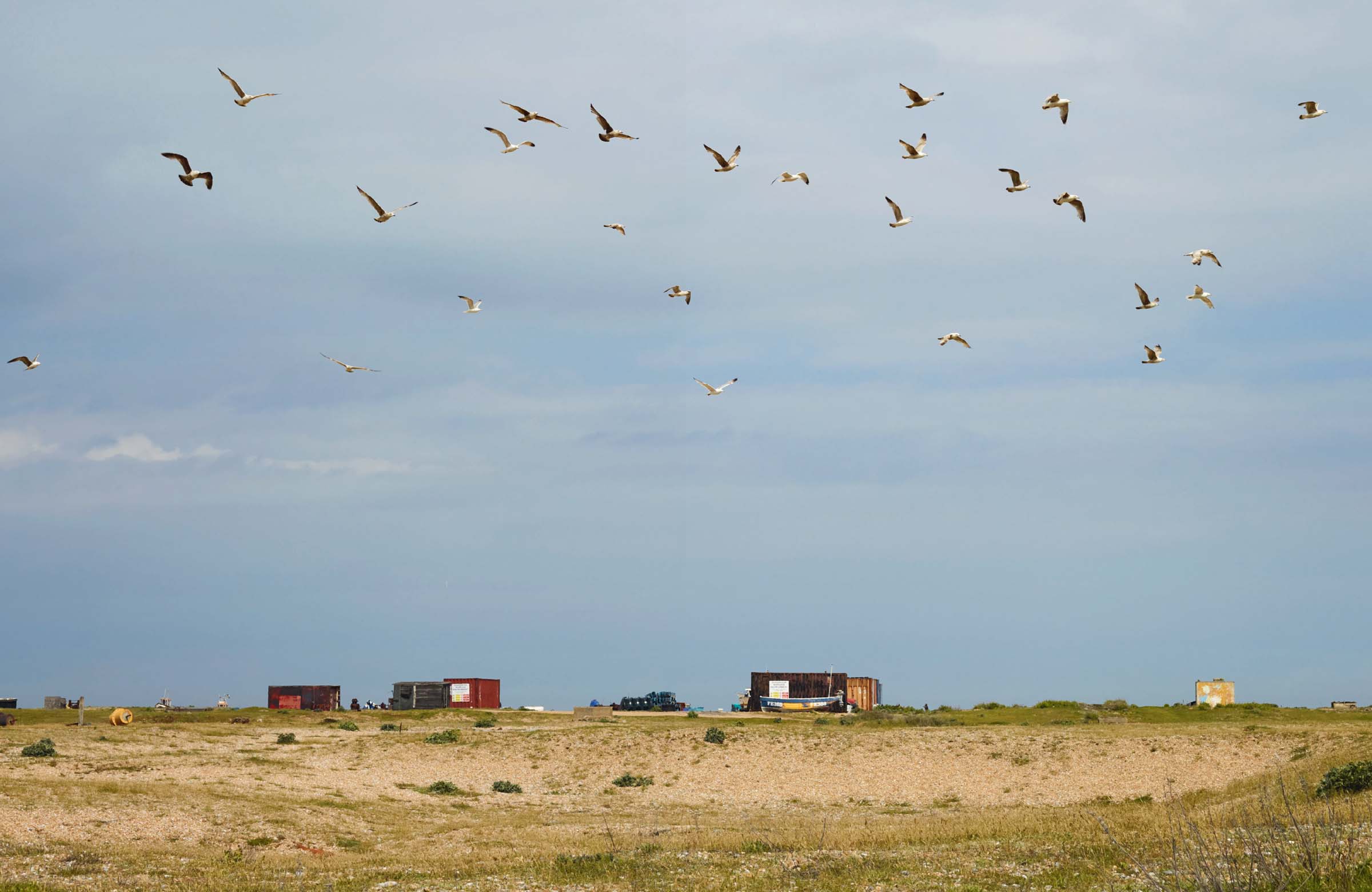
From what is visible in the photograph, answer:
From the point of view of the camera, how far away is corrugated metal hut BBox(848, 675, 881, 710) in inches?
3905

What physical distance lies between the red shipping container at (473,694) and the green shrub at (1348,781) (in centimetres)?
7255

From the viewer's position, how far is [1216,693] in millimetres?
79375

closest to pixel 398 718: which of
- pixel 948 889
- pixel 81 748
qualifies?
pixel 81 748

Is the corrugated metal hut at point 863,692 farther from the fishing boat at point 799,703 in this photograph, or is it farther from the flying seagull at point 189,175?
the flying seagull at point 189,175

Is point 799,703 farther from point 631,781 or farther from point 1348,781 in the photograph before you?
point 1348,781

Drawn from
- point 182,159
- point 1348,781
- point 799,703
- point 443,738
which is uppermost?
point 182,159

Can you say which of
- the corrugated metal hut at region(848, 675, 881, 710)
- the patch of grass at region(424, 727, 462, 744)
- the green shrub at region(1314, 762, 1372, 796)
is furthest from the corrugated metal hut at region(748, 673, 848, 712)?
the green shrub at region(1314, 762, 1372, 796)

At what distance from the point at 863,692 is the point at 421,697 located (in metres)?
35.4

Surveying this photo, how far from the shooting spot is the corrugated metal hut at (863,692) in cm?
9919

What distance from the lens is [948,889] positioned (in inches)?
909

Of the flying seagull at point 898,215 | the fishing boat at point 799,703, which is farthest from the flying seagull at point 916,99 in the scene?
the fishing boat at point 799,703

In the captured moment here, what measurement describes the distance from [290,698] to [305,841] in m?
70.0

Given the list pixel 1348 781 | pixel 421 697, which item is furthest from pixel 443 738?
pixel 1348 781

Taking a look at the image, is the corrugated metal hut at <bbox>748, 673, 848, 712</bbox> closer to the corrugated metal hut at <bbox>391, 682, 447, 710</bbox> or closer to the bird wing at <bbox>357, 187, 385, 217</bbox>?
the corrugated metal hut at <bbox>391, 682, 447, 710</bbox>
